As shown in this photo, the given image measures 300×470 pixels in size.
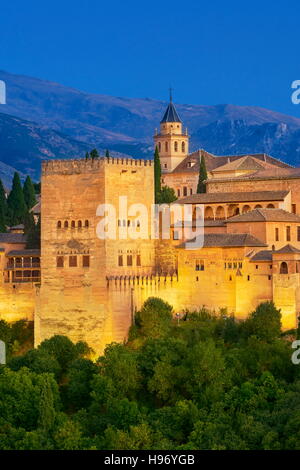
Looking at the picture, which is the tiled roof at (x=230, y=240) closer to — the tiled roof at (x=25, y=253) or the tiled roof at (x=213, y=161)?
the tiled roof at (x=25, y=253)

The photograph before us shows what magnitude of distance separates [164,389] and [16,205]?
32.0 m

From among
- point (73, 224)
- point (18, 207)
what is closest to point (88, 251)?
point (73, 224)

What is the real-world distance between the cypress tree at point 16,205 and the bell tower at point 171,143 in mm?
8747

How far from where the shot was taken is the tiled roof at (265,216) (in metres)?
51.7

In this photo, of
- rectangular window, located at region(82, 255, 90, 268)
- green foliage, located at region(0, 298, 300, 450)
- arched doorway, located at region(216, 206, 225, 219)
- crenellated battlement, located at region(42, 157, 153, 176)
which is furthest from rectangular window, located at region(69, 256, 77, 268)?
arched doorway, located at region(216, 206, 225, 219)

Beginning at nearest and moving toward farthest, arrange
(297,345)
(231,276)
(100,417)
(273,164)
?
(100,417)
(297,345)
(231,276)
(273,164)

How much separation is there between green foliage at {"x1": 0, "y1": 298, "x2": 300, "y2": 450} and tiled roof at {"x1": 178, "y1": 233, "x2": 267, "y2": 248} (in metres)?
2.73

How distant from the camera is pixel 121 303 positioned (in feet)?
164

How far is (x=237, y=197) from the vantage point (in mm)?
56375

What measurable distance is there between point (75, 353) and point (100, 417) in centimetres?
608
